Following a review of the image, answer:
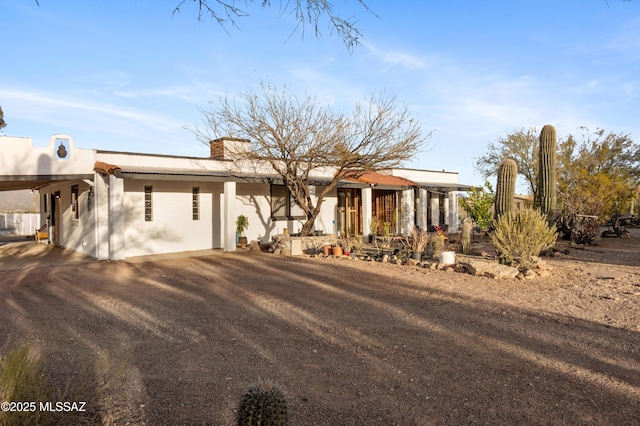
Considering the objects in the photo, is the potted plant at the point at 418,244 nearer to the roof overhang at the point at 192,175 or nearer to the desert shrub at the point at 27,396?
the roof overhang at the point at 192,175

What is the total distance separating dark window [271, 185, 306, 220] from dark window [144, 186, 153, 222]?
4630 millimetres

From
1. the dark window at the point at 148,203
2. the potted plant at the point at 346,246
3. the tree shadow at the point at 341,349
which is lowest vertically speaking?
the tree shadow at the point at 341,349

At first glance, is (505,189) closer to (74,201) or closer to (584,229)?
(584,229)

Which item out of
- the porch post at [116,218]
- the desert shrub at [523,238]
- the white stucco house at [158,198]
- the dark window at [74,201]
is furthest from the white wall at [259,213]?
the desert shrub at [523,238]

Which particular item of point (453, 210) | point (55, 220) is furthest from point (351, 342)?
point (453, 210)

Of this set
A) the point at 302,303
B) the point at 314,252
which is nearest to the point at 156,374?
the point at 302,303

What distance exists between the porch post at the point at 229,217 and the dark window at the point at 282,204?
2.59 m

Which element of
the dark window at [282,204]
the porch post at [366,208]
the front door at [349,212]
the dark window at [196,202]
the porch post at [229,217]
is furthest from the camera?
the front door at [349,212]

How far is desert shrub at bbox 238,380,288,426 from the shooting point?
283 centimetres

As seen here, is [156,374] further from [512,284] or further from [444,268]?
[444,268]

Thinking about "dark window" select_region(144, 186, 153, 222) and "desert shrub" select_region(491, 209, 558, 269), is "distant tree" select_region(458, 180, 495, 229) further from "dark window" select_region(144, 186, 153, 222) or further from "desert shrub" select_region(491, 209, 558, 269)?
"dark window" select_region(144, 186, 153, 222)

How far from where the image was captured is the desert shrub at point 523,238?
35.8ft

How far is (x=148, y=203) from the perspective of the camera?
597 inches

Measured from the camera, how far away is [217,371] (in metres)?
4.70
